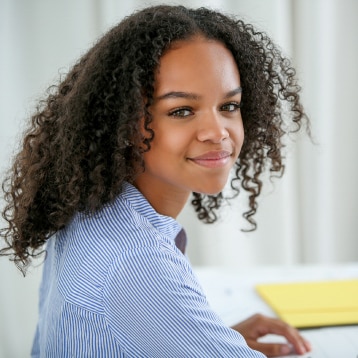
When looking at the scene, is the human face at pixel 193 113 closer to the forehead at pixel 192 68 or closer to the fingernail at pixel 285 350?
the forehead at pixel 192 68

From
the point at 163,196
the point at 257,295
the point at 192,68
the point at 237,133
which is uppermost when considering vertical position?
the point at 192,68

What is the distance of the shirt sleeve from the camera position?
825 millimetres

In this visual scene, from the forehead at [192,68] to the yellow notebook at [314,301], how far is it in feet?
1.70

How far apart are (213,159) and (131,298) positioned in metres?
0.30

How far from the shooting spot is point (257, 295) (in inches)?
55.0

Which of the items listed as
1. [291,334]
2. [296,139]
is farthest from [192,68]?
[296,139]

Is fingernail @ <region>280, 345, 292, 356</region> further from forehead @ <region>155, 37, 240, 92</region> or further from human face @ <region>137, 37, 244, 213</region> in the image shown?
forehead @ <region>155, 37, 240, 92</region>

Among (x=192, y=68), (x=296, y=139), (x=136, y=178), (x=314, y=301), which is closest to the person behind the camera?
(x=192, y=68)

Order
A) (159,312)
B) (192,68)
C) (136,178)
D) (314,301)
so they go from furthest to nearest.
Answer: (314,301) → (136,178) → (192,68) → (159,312)

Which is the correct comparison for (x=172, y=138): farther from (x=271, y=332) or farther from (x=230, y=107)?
(x=271, y=332)

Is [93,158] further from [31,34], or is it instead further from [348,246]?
[348,246]

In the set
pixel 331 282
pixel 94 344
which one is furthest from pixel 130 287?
pixel 331 282

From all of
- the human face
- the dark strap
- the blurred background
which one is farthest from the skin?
the blurred background

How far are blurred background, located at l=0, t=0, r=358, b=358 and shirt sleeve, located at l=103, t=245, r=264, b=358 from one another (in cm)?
130
